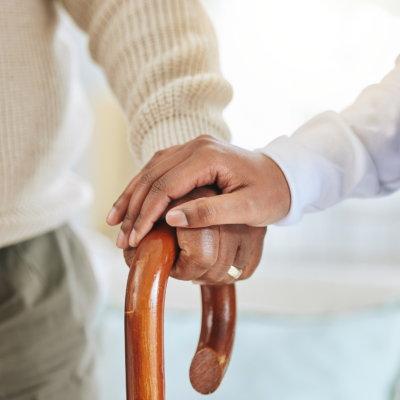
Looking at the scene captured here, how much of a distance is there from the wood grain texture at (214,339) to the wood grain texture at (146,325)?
59 millimetres

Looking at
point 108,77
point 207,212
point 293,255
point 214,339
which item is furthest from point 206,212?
point 293,255

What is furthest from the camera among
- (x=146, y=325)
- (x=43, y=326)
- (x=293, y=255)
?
(x=293, y=255)

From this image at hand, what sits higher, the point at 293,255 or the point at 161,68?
the point at 161,68

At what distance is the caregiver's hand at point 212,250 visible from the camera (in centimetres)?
24

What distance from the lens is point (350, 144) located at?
32 centimetres

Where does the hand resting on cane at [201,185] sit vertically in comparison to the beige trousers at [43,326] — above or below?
above

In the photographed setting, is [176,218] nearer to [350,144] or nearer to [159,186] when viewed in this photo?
[159,186]

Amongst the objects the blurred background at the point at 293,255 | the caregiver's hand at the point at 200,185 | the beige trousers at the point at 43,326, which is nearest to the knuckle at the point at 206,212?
the caregiver's hand at the point at 200,185

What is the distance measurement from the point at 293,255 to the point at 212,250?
1.39 metres

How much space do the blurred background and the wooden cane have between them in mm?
525

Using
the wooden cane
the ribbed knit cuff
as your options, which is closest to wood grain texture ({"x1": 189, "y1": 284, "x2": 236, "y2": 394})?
the wooden cane

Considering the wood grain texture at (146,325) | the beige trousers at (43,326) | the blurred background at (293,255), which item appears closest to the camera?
the wood grain texture at (146,325)

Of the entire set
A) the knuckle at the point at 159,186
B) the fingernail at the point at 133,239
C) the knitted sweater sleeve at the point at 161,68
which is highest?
the knitted sweater sleeve at the point at 161,68

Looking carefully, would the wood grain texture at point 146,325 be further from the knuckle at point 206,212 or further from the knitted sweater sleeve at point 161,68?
the knitted sweater sleeve at point 161,68
